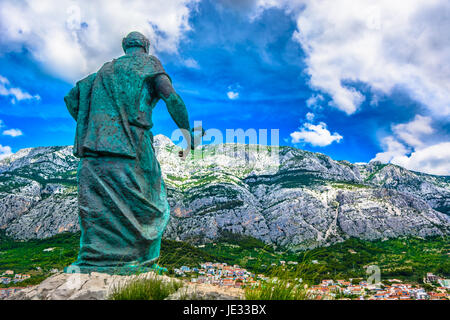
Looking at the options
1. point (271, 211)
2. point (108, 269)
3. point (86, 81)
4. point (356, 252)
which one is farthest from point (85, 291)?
point (271, 211)

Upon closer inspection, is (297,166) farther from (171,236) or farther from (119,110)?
(119,110)

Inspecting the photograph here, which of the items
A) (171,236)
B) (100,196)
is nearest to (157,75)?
(100,196)

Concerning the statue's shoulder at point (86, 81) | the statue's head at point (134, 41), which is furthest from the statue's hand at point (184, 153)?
the statue's head at point (134, 41)

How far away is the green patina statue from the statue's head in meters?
0.30

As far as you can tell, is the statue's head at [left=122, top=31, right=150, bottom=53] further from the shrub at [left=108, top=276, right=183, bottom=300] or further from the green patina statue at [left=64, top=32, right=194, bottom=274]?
the shrub at [left=108, top=276, right=183, bottom=300]

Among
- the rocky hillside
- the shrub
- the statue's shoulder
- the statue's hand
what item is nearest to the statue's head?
the statue's shoulder

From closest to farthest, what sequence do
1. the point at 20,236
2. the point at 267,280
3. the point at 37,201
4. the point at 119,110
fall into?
the point at 267,280 < the point at 119,110 < the point at 20,236 < the point at 37,201

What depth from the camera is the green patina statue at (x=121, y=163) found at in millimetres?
4539

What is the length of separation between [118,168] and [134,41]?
2.55 metres

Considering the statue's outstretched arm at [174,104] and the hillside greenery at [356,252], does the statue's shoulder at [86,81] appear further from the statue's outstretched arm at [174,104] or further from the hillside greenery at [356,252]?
the hillside greenery at [356,252]

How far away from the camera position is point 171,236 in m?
91.7

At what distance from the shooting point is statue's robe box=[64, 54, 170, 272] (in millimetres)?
4543

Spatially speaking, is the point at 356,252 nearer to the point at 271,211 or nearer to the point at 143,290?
the point at 271,211
